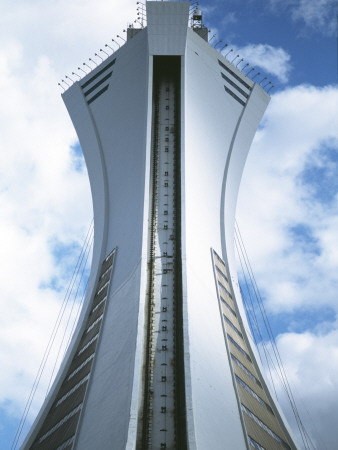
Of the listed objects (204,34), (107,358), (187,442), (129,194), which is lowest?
(187,442)

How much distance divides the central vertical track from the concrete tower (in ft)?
0.15

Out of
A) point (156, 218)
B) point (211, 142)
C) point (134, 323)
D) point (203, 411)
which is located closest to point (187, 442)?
point (203, 411)

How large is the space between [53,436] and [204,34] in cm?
2653

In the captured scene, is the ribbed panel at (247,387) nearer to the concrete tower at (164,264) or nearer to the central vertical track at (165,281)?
the concrete tower at (164,264)

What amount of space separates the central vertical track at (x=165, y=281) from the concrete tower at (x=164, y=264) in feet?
0.15

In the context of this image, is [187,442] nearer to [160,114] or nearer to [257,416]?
[257,416]

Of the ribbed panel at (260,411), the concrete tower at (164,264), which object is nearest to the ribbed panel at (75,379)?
the concrete tower at (164,264)

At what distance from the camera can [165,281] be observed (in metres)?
20.1

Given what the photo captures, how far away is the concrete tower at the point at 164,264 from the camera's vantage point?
52.3ft

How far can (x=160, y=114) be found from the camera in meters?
26.2

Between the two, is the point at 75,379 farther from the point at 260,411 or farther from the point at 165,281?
the point at 260,411

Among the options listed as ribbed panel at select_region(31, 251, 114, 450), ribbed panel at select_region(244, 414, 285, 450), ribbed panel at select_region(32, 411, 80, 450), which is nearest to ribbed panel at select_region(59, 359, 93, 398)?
ribbed panel at select_region(31, 251, 114, 450)

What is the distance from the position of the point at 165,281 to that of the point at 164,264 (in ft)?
3.07

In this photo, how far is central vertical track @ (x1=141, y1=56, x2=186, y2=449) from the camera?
1525cm
